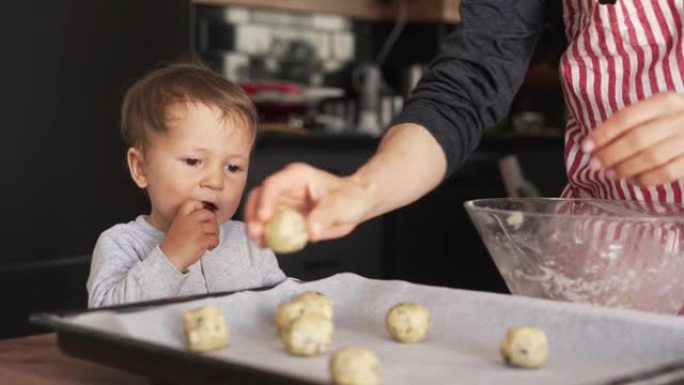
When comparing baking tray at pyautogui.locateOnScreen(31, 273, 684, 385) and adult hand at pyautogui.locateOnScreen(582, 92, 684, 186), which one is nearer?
baking tray at pyautogui.locateOnScreen(31, 273, 684, 385)

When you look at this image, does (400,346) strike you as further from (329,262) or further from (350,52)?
(350,52)

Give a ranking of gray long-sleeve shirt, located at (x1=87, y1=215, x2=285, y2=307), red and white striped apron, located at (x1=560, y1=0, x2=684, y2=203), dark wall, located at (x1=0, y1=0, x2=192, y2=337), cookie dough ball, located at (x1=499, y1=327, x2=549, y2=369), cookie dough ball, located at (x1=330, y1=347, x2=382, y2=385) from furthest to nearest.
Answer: dark wall, located at (x1=0, y1=0, x2=192, y2=337) → red and white striped apron, located at (x1=560, y1=0, x2=684, y2=203) → gray long-sleeve shirt, located at (x1=87, y1=215, x2=285, y2=307) → cookie dough ball, located at (x1=499, y1=327, x2=549, y2=369) → cookie dough ball, located at (x1=330, y1=347, x2=382, y2=385)

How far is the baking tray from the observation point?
832 millimetres

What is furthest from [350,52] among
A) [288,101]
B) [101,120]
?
[101,120]

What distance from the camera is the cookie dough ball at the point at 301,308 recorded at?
103cm

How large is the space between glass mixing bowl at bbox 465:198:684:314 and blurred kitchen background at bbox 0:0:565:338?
1.55 ft

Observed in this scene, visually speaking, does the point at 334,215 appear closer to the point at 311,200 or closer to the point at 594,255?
the point at 311,200

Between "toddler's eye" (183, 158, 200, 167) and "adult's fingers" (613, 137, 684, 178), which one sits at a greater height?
"adult's fingers" (613, 137, 684, 178)

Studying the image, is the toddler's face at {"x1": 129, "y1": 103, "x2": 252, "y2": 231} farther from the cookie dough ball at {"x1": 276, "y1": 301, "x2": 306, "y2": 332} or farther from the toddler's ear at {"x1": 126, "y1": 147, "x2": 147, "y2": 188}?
the cookie dough ball at {"x1": 276, "y1": 301, "x2": 306, "y2": 332}

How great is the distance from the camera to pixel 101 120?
2.96m

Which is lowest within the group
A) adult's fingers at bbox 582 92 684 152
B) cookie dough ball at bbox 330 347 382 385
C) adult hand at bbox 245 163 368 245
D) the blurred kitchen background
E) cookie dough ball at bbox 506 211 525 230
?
the blurred kitchen background

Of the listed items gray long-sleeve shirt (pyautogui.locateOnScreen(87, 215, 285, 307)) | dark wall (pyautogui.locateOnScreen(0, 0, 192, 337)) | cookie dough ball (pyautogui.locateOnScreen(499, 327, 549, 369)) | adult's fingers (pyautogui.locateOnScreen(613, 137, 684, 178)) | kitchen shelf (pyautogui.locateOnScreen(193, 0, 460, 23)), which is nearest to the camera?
cookie dough ball (pyautogui.locateOnScreen(499, 327, 549, 369))

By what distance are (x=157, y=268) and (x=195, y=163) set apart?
0.19 metres

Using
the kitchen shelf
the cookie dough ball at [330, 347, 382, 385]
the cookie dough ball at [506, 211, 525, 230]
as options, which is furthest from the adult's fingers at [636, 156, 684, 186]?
the kitchen shelf
